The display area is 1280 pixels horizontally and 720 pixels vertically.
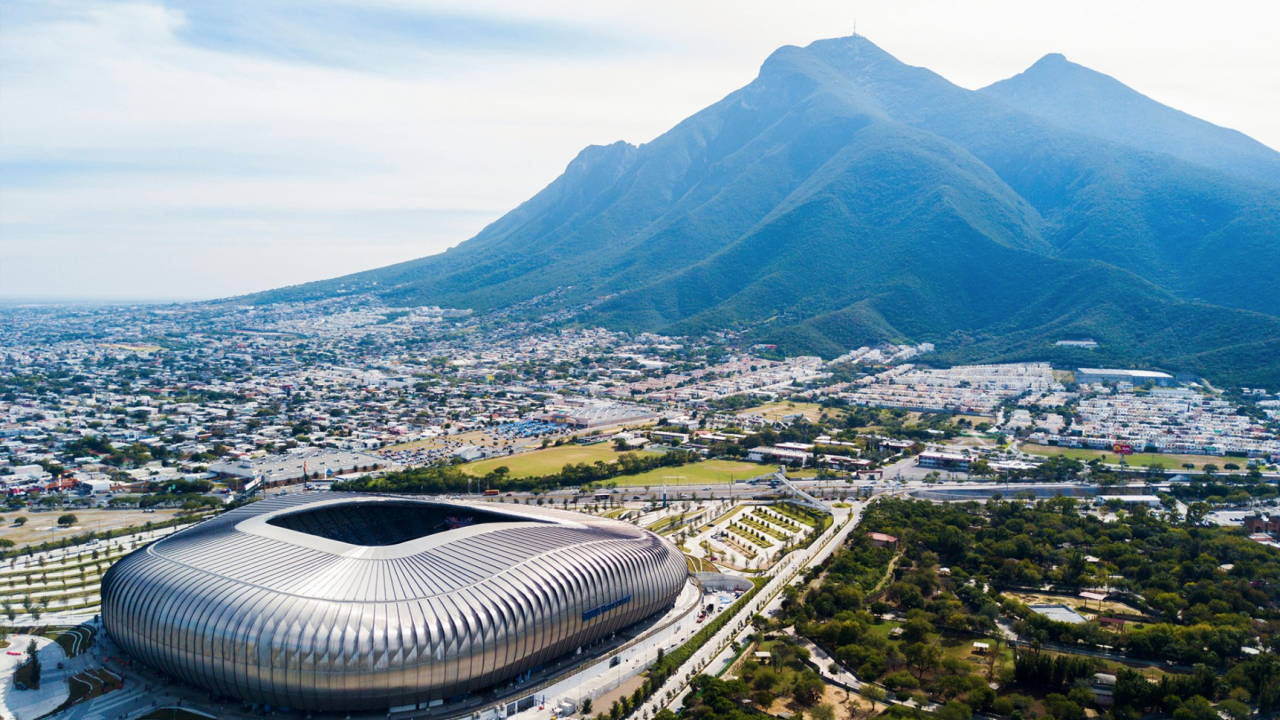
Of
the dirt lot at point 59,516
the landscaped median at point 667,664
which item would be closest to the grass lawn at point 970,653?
the landscaped median at point 667,664

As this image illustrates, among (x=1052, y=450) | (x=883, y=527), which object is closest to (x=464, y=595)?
(x=883, y=527)

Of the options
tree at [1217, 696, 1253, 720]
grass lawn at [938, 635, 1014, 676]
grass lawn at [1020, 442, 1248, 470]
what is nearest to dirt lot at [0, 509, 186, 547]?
grass lawn at [938, 635, 1014, 676]

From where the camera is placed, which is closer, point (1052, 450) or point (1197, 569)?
point (1197, 569)

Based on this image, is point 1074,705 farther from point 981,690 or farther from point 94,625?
point 94,625

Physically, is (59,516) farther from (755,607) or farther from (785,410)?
(785,410)

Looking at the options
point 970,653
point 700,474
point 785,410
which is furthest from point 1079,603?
point 785,410
